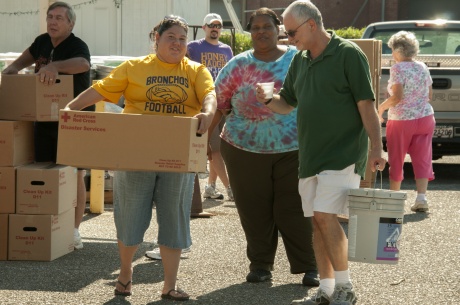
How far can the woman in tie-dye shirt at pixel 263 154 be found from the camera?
26.4ft

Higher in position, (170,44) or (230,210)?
(170,44)

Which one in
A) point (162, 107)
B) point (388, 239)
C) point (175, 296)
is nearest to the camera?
point (388, 239)

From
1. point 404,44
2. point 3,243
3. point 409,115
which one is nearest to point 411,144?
point 409,115

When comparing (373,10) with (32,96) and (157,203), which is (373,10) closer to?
(32,96)

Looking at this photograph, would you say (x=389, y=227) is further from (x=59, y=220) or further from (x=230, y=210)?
(x=230, y=210)

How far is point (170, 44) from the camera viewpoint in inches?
287

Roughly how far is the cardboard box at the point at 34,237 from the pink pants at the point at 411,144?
13.4 ft

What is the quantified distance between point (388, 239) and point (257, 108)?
1.59 metres

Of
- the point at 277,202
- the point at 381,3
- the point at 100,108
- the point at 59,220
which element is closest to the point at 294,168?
the point at 277,202

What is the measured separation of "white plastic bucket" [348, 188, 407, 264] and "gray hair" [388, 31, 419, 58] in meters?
4.87

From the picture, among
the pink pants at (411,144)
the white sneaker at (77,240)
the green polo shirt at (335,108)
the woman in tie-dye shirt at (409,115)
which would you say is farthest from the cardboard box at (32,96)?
the pink pants at (411,144)

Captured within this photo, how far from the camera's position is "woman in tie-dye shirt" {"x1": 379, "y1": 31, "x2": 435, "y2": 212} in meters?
11.7

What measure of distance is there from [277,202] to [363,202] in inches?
55.2

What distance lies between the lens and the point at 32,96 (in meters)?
8.86
